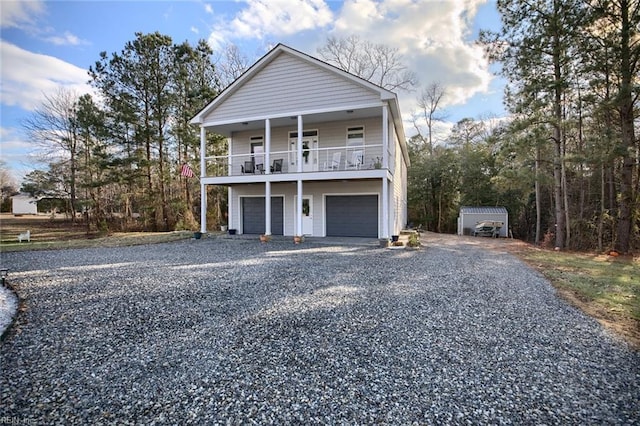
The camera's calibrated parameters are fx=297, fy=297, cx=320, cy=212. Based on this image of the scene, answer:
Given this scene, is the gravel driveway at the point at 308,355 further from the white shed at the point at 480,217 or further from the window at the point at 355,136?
the white shed at the point at 480,217

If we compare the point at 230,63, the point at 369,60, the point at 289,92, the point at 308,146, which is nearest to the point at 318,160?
the point at 308,146

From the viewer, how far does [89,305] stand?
192 inches

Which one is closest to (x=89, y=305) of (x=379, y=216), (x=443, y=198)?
(x=379, y=216)

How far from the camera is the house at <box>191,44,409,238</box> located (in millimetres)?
12250

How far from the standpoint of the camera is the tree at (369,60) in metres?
25.3

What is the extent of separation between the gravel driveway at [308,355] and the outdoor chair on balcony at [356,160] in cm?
753

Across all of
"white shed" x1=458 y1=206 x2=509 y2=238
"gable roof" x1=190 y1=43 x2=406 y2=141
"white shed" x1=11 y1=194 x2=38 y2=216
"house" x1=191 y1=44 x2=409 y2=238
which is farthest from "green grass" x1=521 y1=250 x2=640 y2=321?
"white shed" x1=11 y1=194 x2=38 y2=216

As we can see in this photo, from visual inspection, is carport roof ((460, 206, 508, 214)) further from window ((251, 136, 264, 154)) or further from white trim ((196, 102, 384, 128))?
window ((251, 136, 264, 154))

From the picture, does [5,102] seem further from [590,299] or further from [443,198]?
[443,198]

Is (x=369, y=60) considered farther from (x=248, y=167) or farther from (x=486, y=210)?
(x=248, y=167)

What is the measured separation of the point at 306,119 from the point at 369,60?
631 inches

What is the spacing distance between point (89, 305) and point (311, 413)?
14.7ft

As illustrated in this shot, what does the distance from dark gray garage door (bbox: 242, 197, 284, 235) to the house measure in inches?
2.0

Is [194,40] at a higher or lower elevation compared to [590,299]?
higher
